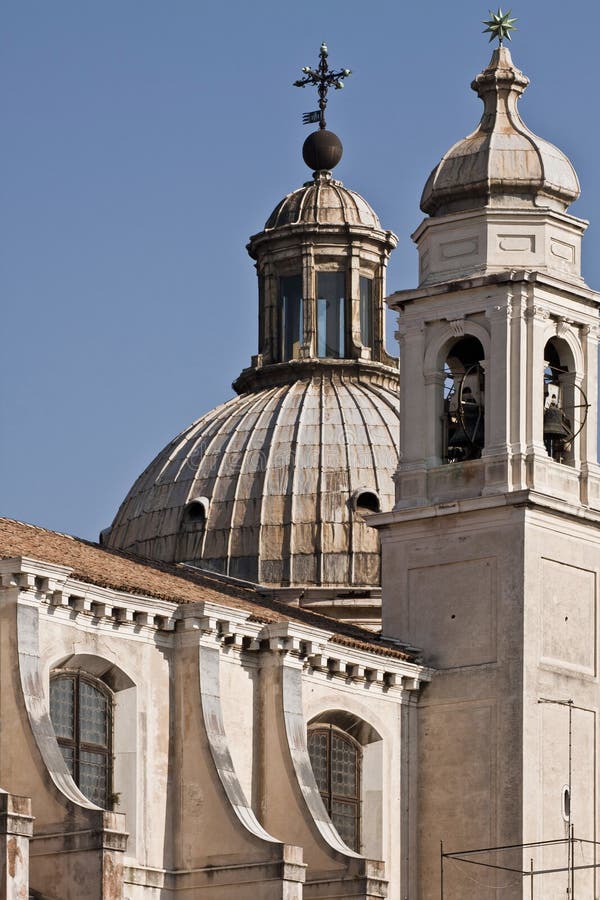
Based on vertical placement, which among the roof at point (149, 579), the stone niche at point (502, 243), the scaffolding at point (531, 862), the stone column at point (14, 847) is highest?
the stone niche at point (502, 243)

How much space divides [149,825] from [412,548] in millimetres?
8921

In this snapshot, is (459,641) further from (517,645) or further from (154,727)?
(154,727)

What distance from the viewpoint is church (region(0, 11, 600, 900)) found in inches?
1943

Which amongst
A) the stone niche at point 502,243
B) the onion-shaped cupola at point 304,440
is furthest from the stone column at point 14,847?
the onion-shaped cupola at point 304,440

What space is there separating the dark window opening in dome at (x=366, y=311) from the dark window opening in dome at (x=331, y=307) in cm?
48

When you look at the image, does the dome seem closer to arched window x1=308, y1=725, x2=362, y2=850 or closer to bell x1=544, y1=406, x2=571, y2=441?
bell x1=544, y1=406, x2=571, y2=441

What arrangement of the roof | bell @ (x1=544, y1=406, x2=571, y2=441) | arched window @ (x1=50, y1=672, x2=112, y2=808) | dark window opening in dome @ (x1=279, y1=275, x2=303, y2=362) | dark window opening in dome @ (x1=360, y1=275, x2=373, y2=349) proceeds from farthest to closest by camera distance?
dark window opening in dome @ (x1=360, y1=275, x2=373, y2=349) → dark window opening in dome @ (x1=279, y1=275, x2=303, y2=362) → bell @ (x1=544, y1=406, x2=571, y2=441) → the roof → arched window @ (x1=50, y1=672, x2=112, y2=808)

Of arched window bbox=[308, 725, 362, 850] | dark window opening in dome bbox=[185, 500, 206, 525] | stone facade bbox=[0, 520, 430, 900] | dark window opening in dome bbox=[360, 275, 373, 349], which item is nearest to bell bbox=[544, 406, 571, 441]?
stone facade bbox=[0, 520, 430, 900]

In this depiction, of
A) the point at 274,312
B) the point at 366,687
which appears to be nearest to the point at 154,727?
the point at 366,687

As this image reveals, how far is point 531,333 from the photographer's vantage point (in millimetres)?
56688

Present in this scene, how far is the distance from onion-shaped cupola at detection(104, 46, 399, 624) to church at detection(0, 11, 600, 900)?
4476 millimetres

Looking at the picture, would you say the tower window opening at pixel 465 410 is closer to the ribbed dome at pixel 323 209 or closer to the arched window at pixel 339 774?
the arched window at pixel 339 774

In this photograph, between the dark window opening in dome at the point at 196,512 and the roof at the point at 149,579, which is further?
the dark window opening in dome at the point at 196,512

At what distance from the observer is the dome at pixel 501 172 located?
190 feet
